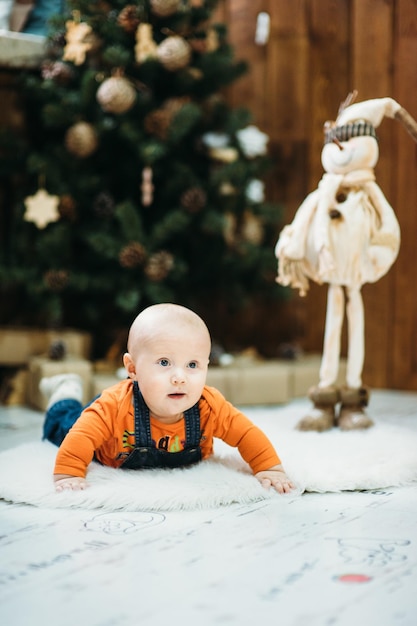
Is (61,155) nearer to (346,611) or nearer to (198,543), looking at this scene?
(198,543)

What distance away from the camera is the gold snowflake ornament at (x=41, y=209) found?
237cm

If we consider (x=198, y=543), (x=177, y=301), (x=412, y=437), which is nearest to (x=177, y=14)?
(x=177, y=301)

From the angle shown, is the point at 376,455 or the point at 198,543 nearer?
the point at 198,543

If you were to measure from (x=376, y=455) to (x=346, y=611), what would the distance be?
752 mm

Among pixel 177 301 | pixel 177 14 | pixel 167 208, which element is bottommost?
pixel 177 301

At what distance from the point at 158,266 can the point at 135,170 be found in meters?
0.34

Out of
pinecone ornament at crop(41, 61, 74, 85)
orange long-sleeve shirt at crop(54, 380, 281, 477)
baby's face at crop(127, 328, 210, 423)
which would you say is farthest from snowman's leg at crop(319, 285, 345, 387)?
pinecone ornament at crop(41, 61, 74, 85)

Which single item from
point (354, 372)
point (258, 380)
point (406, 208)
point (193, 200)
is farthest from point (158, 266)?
point (406, 208)

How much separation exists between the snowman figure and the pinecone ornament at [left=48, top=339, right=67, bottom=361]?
0.72 meters

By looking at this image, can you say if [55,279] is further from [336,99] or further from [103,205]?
[336,99]

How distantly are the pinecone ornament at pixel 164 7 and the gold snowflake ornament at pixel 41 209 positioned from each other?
61 centimetres

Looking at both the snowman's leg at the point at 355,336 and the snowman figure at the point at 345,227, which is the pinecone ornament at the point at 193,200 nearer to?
the snowman figure at the point at 345,227

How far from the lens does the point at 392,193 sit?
2.62 metres

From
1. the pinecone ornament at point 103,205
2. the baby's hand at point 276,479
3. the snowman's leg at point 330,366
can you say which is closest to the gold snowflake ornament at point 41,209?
the pinecone ornament at point 103,205
